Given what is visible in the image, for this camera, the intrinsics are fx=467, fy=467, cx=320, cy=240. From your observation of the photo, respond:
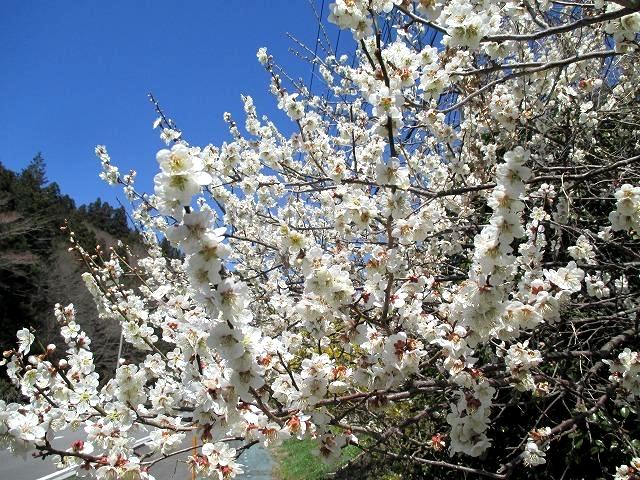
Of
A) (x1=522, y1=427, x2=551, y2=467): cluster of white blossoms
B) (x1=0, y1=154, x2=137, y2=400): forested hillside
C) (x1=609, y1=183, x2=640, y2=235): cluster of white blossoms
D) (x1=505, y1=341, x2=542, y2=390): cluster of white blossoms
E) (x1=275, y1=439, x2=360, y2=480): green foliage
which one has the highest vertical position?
(x1=0, y1=154, x2=137, y2=400): forested hillside

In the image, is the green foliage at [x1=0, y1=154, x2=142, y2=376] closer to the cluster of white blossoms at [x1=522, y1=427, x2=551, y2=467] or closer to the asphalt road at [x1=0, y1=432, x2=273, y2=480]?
the asphalt road at [x1=0, y1=432, x2=273, y2=480]

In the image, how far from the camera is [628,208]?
7.70ft

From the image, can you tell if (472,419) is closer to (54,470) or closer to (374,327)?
(374,327)

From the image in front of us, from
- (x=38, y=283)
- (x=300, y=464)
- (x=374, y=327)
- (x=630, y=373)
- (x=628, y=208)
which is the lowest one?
(x=300, y=464)

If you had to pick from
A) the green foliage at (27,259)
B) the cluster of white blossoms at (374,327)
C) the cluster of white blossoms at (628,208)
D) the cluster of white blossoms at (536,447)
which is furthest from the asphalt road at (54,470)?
the green foliage at (27,259)

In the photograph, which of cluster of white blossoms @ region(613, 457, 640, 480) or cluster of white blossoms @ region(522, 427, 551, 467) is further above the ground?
cluster of white blossoms @ region(522, 427, 551, 467)

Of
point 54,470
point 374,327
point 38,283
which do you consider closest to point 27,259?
point 38,283

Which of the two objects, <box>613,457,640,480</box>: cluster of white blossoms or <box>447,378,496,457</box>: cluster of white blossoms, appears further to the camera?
<box>613,457,640,480</box>: cluster of white blossoms

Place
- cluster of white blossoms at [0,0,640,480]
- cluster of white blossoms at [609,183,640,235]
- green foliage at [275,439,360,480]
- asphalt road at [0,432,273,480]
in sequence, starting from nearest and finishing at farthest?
cluster of white blossoms at [0,0,640,480] → cluster of white blossoms at [609,183,640,235] → green foliage at [275,439,360,480] → asphalt road at [0,432,273,480]

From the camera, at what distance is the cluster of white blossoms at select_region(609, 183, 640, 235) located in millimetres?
2322

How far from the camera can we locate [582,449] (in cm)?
365

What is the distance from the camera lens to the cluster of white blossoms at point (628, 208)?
232cm

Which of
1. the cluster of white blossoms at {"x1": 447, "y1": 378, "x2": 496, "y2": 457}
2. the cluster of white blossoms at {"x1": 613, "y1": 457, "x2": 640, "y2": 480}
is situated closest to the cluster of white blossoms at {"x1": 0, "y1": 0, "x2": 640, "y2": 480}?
the cluster of white blossoms at {"x1": 447, "y1": 378, "x2": 496, "y2": 457}

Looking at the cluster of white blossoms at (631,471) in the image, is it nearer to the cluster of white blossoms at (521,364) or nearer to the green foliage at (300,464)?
the cluster of white blossoms at (521,364)
